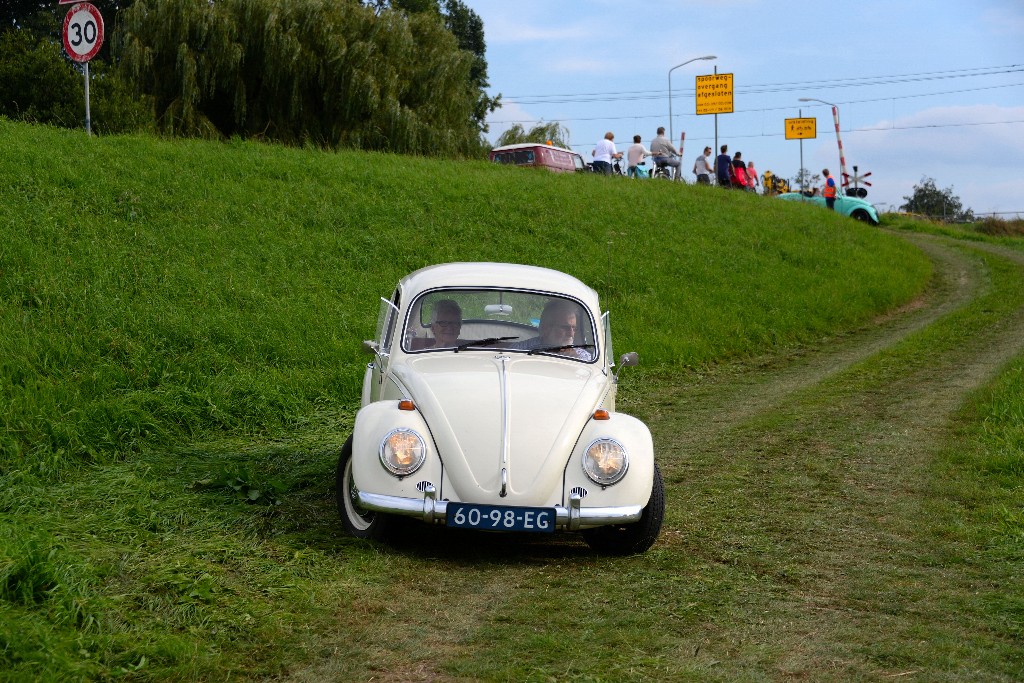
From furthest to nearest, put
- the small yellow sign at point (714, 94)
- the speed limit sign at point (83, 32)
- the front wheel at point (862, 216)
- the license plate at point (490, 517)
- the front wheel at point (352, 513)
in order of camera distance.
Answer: the small yellow sign at point (714, 94) → the front wheel at point (862, 216) → the speed limit sign at point (83, 32) → the front wheel at point (352, 513) → the license plate at point (490, 517)

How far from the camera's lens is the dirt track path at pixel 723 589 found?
16.0ft

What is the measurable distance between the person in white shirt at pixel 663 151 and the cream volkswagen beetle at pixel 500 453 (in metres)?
28.1

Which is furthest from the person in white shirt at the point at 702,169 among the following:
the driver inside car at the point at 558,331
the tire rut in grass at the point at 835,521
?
the driver inside car at the point at 558,331

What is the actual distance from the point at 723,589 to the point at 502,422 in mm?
1605

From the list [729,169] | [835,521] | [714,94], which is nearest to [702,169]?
[729,169]

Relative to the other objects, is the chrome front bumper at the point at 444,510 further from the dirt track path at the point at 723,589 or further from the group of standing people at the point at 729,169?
the group of standing people at the point at 729,169

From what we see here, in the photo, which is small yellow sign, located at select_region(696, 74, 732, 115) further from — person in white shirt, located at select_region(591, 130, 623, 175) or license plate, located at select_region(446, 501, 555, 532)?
license plate, located at select_region(446, 501, 555, 532)

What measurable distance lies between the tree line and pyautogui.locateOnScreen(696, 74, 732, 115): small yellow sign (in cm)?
2121

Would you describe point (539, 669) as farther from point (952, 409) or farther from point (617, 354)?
point (617, 354)

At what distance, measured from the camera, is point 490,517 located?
6316 mm

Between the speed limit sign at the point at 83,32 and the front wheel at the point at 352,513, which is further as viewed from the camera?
the speed limit sign at the point at 83,32

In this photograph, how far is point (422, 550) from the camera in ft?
22.2

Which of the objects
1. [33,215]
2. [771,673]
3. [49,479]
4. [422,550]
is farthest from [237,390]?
[771,673]

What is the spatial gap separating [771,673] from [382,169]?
19.8 meters
